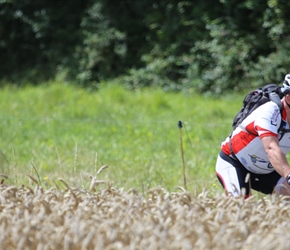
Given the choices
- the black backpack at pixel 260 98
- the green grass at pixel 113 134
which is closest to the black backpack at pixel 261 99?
the black backpack at pixel 260 98

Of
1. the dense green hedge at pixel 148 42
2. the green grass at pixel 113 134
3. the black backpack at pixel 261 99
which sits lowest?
the green grass at pixel 113 134

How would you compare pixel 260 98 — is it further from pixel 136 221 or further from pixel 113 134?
pixel 113 134

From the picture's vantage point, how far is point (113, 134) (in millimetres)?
13656

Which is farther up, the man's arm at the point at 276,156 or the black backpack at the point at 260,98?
the black backpack at the point at 260,98

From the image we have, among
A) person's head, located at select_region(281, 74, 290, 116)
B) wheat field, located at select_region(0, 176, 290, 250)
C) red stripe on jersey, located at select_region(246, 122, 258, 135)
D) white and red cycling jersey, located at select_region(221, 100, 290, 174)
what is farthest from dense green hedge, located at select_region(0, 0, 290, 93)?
wheat field, located at select_region(0, 176, 290, 250)

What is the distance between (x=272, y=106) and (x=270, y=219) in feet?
5.66

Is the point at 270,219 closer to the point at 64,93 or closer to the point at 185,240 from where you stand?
the point at 185,240

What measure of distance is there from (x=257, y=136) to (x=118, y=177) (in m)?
3.15

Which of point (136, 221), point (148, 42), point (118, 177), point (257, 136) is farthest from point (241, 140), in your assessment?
point (148, 42)

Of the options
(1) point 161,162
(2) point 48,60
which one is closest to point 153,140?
(1) point 161,162

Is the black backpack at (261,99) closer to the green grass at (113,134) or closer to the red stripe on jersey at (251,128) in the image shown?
the red stripe on jersey at (251,128)

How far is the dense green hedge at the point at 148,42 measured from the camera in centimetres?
1775

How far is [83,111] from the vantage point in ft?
52.7

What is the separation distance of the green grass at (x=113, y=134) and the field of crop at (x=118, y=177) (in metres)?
0.03
